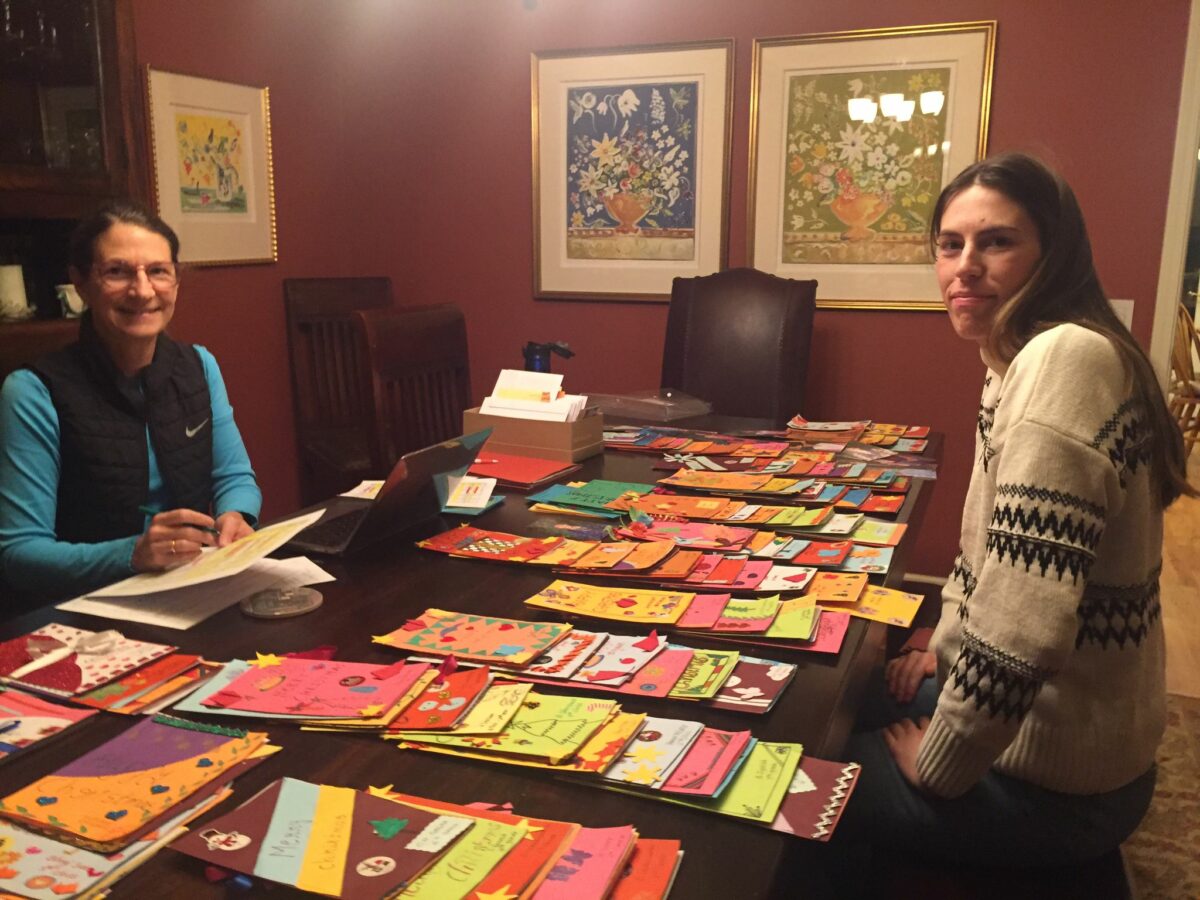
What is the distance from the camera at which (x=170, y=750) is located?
2.89 feet

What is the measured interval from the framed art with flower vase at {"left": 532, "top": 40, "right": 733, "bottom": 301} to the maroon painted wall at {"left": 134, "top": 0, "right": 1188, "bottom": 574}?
63mm

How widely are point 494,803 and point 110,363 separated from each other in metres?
1.31

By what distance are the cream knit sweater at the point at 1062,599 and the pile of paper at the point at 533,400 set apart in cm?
99

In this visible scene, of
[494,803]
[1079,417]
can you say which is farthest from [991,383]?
[494,803]

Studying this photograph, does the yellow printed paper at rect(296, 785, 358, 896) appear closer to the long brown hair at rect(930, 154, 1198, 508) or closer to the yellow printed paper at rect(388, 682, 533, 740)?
the yellow printed paper at rect(388, 682, 533, 740)

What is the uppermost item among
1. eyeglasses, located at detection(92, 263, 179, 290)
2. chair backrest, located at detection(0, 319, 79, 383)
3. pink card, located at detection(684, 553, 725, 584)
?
eyeglasses, located at detection(92, 263, 179, 290)

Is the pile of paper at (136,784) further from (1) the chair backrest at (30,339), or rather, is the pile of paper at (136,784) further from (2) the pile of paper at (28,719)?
(1) the chair backrest at (30,339)

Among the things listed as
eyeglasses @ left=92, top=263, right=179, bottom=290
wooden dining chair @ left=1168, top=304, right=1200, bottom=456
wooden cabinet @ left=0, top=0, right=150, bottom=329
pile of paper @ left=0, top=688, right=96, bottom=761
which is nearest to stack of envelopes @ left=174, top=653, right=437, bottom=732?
pile of paper @ left=0, top=688, right=96, bottom=761

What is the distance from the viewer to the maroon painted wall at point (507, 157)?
3.04 m

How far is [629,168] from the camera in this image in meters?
3.62

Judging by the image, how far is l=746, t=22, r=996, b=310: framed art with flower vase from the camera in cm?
317

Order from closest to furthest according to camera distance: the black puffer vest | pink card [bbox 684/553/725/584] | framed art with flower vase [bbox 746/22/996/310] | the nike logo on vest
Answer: pink card [bbox 684/553/725/584] < the black puffer vest < the nike logo on vest < framed art with flower vase [bbox 746/22/996/310]

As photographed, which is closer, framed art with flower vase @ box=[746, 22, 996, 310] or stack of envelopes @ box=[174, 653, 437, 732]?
stack of envelopes @ box=[174, 653, 437, 732]

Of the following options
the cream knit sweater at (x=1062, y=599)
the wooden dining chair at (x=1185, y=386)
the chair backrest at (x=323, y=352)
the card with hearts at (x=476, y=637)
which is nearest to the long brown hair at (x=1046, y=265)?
the cream knit sweater at (x=1062, y=599)
